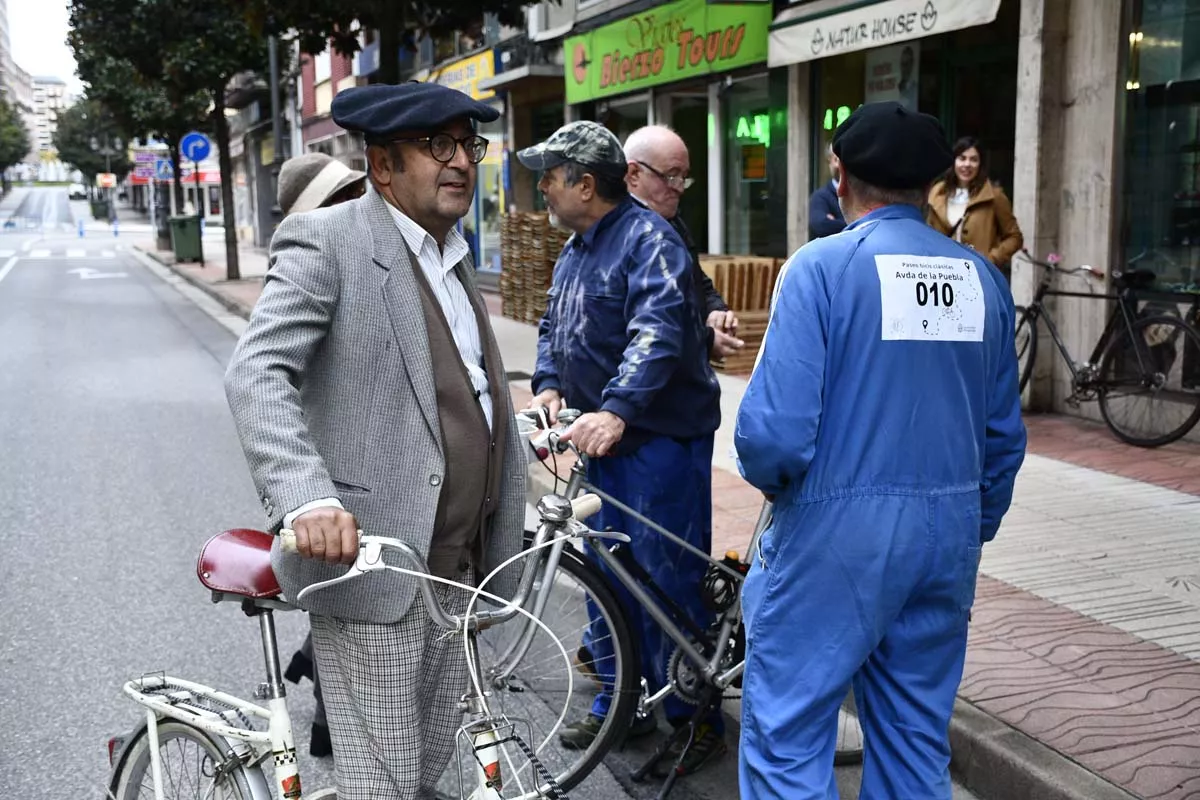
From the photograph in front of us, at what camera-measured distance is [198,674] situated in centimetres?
463

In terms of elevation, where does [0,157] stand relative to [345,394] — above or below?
above

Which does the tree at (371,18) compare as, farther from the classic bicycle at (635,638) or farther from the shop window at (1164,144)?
the classic bicycle at (635,638)

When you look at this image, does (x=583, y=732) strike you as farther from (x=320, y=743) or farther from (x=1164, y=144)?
(x=1164, y=144)

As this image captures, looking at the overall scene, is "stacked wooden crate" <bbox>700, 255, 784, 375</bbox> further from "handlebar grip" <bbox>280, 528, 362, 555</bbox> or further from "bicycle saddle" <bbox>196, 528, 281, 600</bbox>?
"handlebar grip" <bbox>280, 528, 362, 555</bbox>

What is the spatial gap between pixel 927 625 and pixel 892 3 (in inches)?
324

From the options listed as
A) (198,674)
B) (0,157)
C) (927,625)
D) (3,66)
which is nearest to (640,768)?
(927,625)

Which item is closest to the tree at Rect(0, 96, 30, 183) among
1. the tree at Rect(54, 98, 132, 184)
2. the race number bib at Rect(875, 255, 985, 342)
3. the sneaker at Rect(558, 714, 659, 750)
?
the tree at Rect(54, 98, 132, 184)

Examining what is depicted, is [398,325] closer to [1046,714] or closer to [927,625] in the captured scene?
[927,625]

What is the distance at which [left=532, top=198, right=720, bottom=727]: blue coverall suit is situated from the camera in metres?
3.76

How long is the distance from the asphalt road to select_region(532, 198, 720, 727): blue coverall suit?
0.55m

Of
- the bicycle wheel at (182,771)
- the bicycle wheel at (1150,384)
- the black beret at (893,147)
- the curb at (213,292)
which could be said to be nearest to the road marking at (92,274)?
the curb at (213,292)

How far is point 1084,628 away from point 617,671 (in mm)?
2030

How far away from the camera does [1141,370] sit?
7.80 meters

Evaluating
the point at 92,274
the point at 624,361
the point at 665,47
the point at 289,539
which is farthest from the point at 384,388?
the point at 92,274
